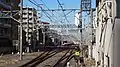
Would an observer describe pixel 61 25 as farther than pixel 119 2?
Yes

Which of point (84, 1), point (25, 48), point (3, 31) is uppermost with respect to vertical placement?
point (84, 1)

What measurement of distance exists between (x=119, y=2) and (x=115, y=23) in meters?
0.84

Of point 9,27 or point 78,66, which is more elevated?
point 9,27

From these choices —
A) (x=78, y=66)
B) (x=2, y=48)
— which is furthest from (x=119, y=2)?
(x=2, y=48)

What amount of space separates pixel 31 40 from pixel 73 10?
30.5 m

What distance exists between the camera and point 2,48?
4828cm

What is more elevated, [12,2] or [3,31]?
[12,2]

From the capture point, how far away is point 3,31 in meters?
55.2

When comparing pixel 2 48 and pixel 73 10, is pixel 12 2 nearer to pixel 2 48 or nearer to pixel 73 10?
pixel 2 48

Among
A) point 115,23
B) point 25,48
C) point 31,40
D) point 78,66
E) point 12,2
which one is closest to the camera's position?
point 115,23

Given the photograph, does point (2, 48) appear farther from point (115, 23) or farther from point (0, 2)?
point (115, 23)

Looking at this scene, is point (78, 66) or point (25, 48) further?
point (25, 48)

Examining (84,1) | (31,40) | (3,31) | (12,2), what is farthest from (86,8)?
(12,2)

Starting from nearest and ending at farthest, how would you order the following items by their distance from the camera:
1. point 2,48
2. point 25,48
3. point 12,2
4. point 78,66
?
point 78,66 < point 2,48 < point 25,48 < point 12,2
